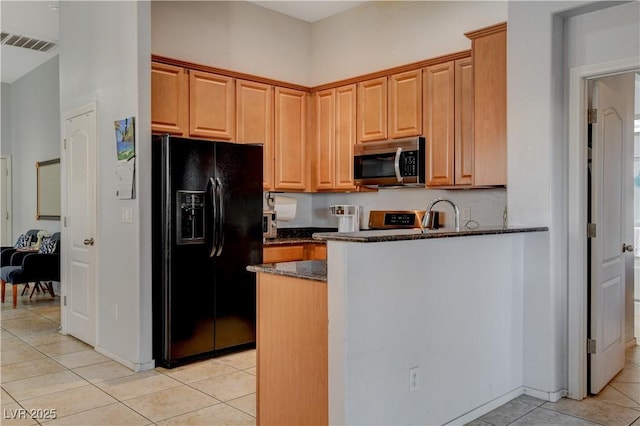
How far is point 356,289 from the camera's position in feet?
7.21

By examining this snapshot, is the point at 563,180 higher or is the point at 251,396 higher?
the point at 563,180

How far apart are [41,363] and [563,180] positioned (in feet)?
12.8

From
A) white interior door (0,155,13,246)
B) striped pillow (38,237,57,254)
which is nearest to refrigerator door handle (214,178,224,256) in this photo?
striped pillow (38,237,57,254)

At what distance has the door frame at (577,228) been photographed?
3.13 meters

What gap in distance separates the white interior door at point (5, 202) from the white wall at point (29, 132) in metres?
0.08

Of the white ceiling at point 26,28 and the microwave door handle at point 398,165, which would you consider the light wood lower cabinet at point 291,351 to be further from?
the white ceiling at point 26,28

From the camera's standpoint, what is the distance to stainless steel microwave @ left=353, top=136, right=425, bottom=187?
4.50 metres

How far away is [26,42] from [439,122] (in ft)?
16.9

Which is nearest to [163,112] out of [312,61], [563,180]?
[312,61]

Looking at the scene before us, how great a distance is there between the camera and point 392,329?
7.86 feet

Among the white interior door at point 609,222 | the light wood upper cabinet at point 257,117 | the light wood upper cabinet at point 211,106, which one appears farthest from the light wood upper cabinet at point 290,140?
the white interior door at point 609,222

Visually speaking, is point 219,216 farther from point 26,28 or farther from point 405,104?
point 26,28

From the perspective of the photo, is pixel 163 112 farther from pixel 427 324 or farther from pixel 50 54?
pixel 50 54

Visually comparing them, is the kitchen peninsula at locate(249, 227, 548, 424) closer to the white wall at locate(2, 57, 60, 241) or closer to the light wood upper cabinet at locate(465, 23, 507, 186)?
the light wood upper cabinet at locate(465, 23, 507, 186)
